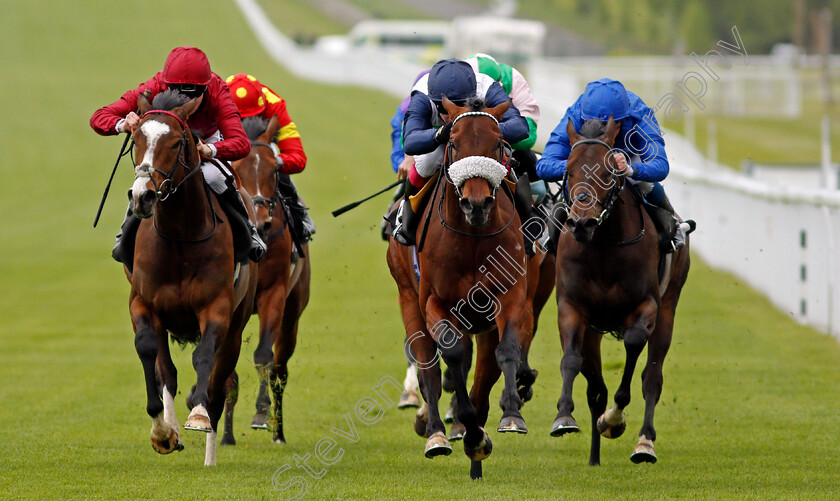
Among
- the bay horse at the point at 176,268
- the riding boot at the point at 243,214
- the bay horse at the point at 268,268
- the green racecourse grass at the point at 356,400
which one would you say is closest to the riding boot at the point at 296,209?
the bay horse at the point at 268,268

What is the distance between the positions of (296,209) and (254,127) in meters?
0.79

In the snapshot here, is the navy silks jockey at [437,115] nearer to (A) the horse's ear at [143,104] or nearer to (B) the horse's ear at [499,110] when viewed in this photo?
(B) the horse's ear at [499,110]

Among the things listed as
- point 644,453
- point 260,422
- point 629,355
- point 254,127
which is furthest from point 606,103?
point 260,422

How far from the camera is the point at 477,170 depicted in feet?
23.0

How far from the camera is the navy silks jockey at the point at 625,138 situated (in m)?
7.94

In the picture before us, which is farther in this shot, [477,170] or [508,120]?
[508,120]

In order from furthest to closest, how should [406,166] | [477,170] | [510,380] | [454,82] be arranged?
[406,166] < [454,82] < [510,380] < [477,170]

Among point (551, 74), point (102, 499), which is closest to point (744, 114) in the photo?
point (551, 74)

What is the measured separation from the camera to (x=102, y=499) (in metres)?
7.16

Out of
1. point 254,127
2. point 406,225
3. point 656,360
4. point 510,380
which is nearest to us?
point 510,380

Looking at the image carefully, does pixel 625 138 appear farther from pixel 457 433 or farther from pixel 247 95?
pixel 247 95

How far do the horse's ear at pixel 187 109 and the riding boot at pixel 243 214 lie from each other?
0.78 meters

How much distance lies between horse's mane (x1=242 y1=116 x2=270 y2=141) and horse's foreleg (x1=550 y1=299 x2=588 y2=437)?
307 centimetres

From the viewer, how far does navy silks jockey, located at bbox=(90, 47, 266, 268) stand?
793cm
